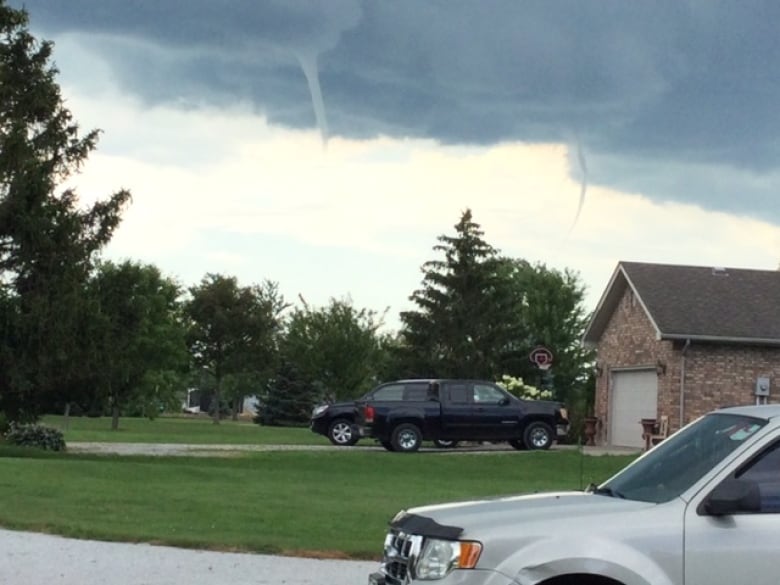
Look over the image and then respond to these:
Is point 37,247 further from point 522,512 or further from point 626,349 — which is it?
point 522,512

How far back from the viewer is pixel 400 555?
668 cm

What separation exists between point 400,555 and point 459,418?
2539 centimetres

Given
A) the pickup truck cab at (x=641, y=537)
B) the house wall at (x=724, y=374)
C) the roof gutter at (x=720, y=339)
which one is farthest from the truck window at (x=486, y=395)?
the pickup truck cab at (x=641, y=537)

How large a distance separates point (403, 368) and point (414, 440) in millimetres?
38206

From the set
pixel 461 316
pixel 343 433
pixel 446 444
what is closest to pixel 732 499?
pixel 343 433

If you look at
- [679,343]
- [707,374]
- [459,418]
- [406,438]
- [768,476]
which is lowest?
[768,476]

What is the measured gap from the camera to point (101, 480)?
785 inches

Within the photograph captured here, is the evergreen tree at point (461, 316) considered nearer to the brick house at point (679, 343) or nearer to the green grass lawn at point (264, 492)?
the brick house at point (679, 343)

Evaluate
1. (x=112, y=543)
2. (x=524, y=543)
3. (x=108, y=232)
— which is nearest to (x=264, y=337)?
(x=108, y=232)

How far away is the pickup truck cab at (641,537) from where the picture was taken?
20.0 feet

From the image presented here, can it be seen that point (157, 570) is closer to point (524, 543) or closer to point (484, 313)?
point (524, 543)

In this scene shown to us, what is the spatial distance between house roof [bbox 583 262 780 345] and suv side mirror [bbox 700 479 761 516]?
28780 mm

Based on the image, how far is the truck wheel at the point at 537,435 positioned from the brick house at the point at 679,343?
13.0ft

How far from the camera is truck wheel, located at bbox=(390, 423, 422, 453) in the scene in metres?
31.5
